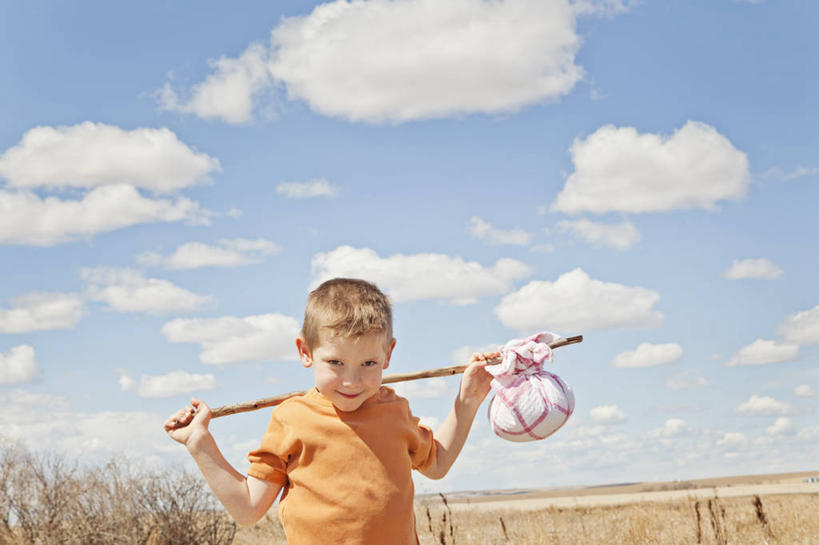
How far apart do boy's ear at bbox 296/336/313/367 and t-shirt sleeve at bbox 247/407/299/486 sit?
0.23 metres

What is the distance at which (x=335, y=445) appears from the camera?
10.7 ft

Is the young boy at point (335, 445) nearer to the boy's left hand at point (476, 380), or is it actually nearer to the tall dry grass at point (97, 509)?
the boy's left hand at point (476, 380)

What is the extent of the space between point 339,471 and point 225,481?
0.44 meters

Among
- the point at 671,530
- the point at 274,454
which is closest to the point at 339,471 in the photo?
the point at 274,454

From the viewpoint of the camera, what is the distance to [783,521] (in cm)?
1151

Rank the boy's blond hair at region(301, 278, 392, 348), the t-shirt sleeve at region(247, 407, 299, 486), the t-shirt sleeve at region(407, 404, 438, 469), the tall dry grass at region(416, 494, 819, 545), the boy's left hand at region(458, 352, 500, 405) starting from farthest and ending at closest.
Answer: the tall dry grass at region(416, 494, 819, 545)
the boy's left hand at region(458, 352, 500, 405)
the t-shirt sleeve at region(407, 404, 438, 469)
the t-shirt sleeve at region(247, 407, 299, 486)
the boy's blond hair at region(301, 278, 392, 348)

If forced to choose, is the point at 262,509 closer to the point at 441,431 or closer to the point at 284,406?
the point at 284,406

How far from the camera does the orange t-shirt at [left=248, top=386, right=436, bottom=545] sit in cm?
323

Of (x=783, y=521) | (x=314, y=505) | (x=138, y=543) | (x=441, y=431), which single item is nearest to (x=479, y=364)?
(x=441, y=431)

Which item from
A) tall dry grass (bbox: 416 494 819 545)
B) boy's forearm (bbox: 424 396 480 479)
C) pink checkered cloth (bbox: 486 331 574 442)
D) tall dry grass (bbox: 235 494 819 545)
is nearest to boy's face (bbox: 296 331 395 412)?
boy's forearm (bbox: 424 396 480 479)

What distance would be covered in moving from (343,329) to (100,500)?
36.2ft

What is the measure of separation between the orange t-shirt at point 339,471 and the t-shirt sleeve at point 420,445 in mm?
86

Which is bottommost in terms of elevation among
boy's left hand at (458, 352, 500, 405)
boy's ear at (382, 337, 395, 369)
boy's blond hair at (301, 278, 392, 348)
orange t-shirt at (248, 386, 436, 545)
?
orange t-shirt at (248, 386, 436, 545)

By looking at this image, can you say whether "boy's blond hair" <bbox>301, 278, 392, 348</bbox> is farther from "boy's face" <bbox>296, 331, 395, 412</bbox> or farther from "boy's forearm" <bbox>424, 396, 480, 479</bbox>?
"boy's forearm" <bbox>424, 396, 480, 479</bbox>
